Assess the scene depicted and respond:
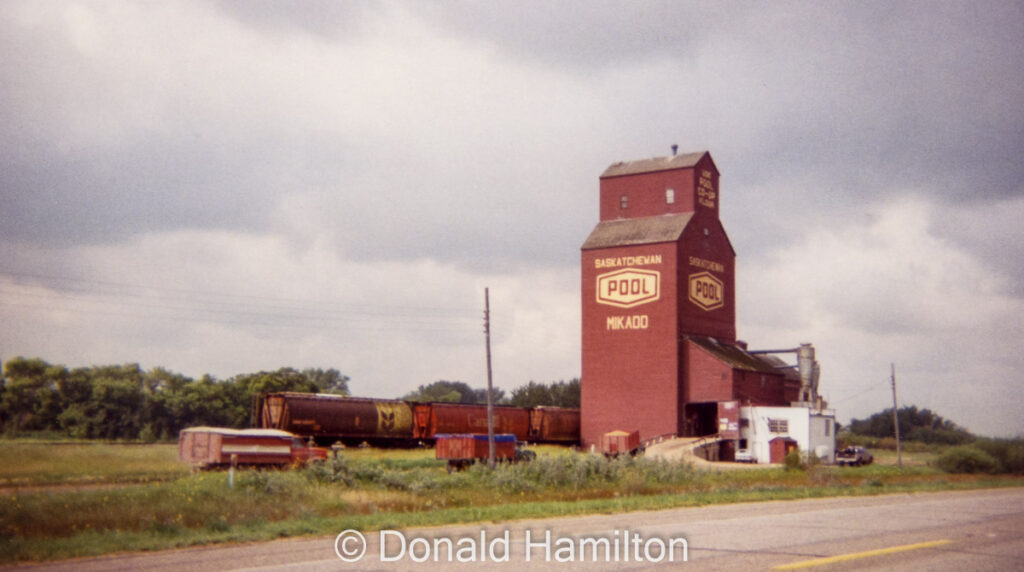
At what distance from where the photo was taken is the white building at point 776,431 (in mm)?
52938

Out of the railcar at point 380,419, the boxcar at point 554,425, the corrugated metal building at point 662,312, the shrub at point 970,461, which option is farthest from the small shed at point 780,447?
the railcar at point 380,419

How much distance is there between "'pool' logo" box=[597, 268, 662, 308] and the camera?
5647 centimetres

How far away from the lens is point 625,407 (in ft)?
186

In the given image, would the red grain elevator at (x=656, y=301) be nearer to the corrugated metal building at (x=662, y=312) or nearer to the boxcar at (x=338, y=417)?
the corrugated metal building at (x=662, y=312)

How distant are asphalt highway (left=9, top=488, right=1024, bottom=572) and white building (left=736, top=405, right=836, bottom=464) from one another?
36215 mm

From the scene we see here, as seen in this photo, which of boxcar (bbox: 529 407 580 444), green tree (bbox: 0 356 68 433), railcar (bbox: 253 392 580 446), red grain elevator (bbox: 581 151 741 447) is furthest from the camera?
red grain elevator (bbox: 581 151 741 447)

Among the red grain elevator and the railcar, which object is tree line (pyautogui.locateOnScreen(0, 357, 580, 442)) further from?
the red grain elevator

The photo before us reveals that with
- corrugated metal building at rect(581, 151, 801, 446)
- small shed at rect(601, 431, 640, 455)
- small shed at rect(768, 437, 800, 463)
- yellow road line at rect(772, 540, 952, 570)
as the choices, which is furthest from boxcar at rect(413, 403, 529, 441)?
yellow road line at rect(772, 540, 952, 570)

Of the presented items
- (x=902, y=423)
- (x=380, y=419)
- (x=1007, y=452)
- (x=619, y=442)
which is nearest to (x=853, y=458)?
(x=1007, y=452)

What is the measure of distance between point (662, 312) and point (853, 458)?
604 inches

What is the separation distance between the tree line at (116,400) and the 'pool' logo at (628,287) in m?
24.5

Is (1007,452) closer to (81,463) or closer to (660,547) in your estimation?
(660,547)

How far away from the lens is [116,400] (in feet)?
124

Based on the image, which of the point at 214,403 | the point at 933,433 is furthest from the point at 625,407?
the point at 933,433
